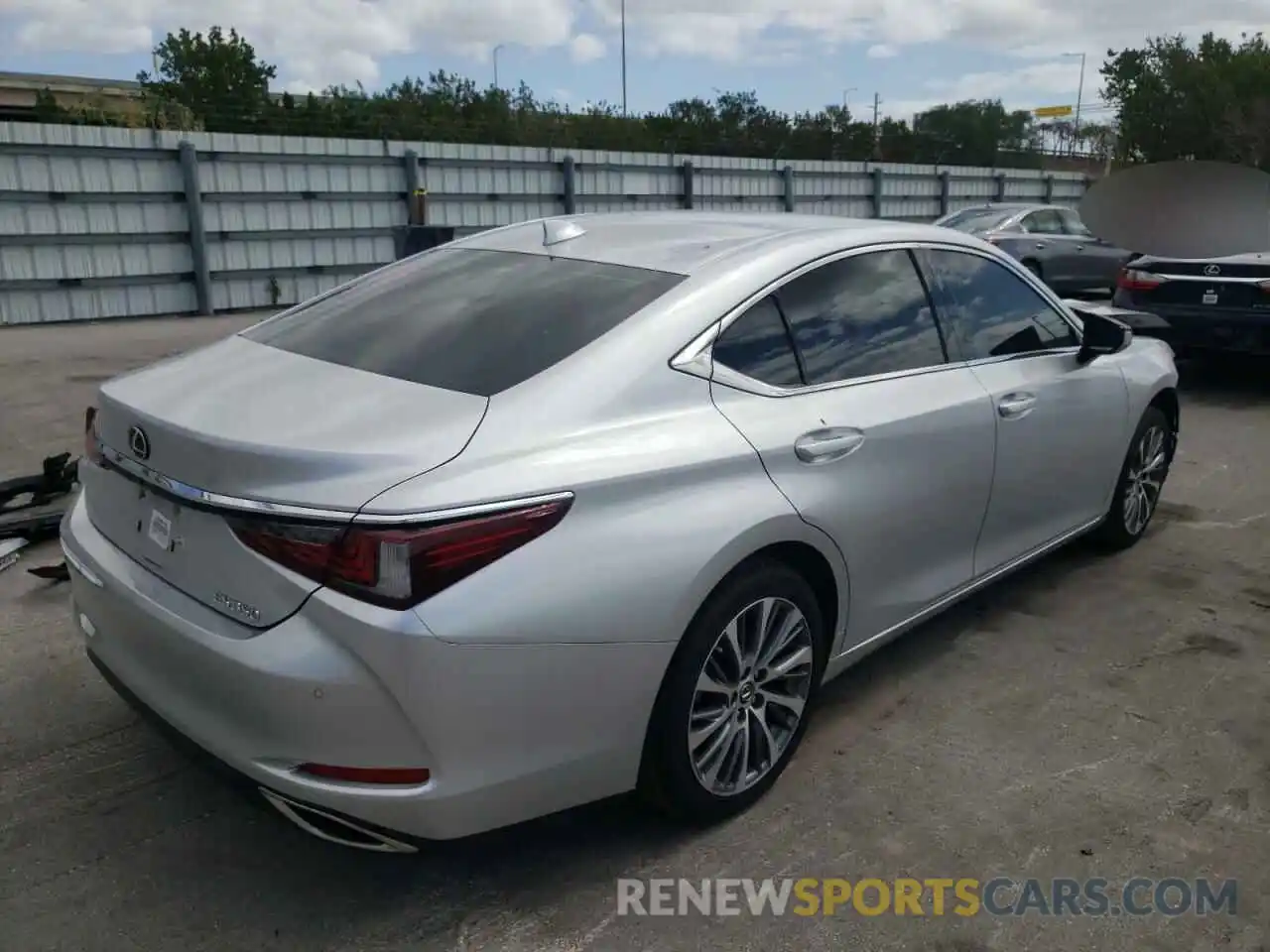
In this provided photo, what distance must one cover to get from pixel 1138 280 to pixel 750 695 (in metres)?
7.78

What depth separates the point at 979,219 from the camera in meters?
14.8

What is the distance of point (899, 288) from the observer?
11.6 feet

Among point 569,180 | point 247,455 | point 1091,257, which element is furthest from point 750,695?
point 569,180

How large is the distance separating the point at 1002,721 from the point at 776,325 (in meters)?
1.50

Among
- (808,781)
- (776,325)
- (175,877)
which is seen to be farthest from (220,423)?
(808,781)

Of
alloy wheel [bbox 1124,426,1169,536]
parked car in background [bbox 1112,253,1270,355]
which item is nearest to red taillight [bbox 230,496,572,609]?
alloy wheel [bbox 1124,426,1169,536]

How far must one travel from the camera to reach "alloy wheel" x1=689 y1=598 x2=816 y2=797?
2695 mm

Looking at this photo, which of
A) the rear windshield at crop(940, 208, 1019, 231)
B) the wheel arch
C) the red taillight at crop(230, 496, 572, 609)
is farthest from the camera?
the rear windshield at crop(940, 208, 1019, 231)

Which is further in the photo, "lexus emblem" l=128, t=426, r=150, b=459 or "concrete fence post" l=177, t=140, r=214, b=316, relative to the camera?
"concrete fence post" l=177, t=140, r=214, b=316

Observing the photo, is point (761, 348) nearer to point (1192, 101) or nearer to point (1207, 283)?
point (1207, 283)

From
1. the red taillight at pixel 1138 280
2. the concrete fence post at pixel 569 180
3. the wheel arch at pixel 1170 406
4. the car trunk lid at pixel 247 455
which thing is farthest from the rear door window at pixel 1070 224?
the car trunk lid at pixel 247 455

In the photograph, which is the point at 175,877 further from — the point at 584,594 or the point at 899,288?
the point at 899,288

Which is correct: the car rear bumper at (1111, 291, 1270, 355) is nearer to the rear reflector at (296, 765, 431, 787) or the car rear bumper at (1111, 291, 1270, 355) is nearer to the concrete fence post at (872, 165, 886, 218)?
the rear reflector at (296, 765, 431, 787)

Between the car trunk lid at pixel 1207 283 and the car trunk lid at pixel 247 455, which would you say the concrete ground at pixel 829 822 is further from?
the car trunk lid at pixel 1207 283
